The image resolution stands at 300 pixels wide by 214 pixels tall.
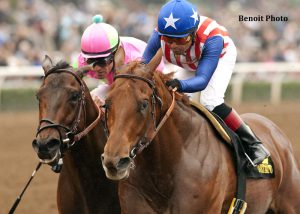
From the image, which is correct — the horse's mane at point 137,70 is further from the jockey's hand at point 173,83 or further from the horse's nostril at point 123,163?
the horse's nostril at point 123,163

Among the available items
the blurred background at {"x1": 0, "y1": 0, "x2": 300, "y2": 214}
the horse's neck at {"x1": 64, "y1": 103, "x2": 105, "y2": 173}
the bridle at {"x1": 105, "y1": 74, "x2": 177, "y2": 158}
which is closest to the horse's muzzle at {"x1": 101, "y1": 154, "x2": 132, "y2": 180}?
the bridle at {"x1": 105, "y1": 74, "x2": 177, "y2": 158}

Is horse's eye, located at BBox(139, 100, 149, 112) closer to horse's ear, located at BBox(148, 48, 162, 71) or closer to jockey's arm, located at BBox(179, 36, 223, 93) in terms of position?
horse's ear, located at BBox(148, 48, 162, 71)

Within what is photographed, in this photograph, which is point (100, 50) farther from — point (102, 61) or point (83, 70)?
point (83, 70)

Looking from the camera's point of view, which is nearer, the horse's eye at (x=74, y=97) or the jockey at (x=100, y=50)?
the horse's eye at (x=74, y=97)

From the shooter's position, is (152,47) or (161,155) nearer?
(161,155)

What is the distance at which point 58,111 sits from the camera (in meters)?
5.83

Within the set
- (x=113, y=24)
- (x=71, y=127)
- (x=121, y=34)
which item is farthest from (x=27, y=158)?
(x=121, y=34)

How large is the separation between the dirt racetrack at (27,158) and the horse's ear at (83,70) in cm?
299

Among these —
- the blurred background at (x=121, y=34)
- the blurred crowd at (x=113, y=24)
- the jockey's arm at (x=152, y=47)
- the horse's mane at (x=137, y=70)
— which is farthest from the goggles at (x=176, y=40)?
the blurred crowd at (x=113, y=24)

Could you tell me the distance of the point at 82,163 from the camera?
623 centimetres

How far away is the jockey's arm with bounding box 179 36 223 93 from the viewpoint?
5686mm

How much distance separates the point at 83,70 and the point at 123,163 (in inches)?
54.7

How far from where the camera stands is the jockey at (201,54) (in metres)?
5.75

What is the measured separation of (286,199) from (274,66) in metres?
10.8
